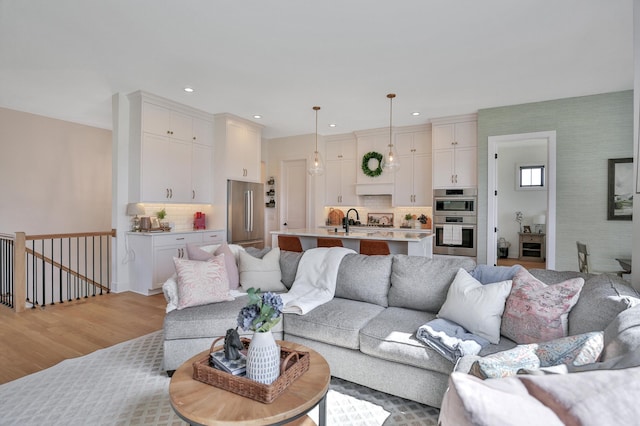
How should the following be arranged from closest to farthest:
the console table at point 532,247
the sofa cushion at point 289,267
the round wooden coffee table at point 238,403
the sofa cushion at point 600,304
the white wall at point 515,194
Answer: the round wooden coffee table at point 238,403 < the sofa cushion at point 600,304 < the sofa cushion at point 289,267 < the console table at point 532,247 < the white wall at point 515,194

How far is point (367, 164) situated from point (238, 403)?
18.8 feet

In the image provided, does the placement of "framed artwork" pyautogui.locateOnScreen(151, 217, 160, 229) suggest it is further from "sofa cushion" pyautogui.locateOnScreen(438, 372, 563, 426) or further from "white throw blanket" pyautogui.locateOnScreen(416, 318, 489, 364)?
"sofa cushion" pyautogui.locateOnScreen(438, 372, 563, 426)

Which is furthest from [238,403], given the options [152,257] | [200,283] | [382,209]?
[382,209]

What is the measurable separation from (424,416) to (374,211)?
5.27m

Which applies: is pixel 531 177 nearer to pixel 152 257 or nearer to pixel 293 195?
pixel 293 195

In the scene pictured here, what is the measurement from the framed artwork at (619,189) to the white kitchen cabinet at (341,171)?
4.03m

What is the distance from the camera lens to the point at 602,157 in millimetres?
4574

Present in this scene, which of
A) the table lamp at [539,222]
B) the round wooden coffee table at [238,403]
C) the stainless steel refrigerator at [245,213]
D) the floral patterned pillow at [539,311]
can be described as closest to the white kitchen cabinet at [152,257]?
the stainless steel refrigerator at [245,213]

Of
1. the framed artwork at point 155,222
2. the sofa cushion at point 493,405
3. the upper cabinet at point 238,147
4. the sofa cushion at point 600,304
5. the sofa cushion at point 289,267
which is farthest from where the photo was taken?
the upper cabinet at point 238,147

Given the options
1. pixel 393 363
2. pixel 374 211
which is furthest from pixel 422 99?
pixel 393 363

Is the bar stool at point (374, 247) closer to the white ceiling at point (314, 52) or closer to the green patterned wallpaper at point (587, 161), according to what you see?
the white ceiling at point (314, 52)

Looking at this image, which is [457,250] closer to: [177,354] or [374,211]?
[374,211]

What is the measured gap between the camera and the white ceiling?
107 inches

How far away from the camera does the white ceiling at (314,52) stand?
2711mm
